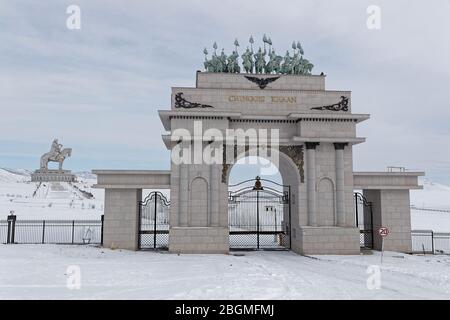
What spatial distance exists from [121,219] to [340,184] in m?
13.6

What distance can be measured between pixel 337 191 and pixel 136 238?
1272 cm

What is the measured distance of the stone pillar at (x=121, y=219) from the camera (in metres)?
21.4

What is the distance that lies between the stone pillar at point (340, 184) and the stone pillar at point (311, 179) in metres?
1.42

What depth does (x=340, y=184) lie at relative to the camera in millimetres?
21906

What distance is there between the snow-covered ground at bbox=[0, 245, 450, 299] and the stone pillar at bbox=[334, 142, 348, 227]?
8.47 ft

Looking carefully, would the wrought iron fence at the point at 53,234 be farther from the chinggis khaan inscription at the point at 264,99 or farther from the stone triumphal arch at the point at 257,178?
the chinggis khaan inscription at the point at 264,99

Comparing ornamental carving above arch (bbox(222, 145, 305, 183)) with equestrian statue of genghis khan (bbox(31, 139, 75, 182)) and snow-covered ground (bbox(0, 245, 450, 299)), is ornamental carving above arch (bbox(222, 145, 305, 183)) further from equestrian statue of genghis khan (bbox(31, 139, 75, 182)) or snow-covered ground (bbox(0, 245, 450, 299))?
equestrian statue of genghis khan (bbox(31, 139, 75, 182))

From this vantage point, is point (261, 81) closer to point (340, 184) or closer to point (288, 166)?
point (288, 166)

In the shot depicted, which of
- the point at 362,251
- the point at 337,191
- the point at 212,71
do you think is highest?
the point at 212,71

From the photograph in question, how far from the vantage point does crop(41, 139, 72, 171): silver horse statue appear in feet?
247

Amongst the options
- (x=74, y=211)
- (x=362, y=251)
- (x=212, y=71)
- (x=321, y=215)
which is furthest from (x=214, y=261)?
(x=74, y=211)

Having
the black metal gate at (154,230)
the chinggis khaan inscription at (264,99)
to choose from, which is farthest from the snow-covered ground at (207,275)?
the chinggis khaan inscription at (264,99)

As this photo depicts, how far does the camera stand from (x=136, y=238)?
21.8 meters
